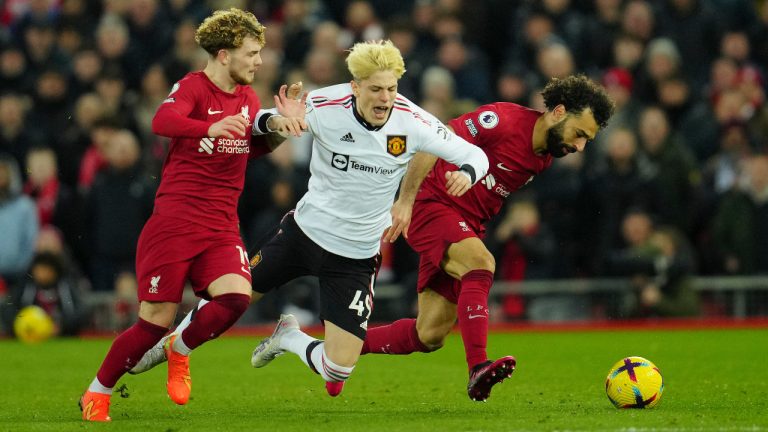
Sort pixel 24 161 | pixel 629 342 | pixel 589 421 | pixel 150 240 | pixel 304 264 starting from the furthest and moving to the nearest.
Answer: pixel 24 161 → pixel 629 342 → pixel 304 264 → pixel 150 240 → pixel 589 421

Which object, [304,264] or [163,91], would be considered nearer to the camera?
[304,264]

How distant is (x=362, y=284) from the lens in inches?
335

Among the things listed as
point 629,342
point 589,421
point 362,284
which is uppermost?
point 362,284

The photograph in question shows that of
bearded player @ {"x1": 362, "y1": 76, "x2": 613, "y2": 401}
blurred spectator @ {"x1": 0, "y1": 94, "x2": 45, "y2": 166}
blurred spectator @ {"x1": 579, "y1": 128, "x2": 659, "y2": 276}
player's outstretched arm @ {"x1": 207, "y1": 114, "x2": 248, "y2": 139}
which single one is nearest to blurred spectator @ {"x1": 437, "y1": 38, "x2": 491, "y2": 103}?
blurred spectator @ {"x1": 579, "y1": 128, "x2": 659, "y2": 276}

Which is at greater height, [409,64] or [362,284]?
[409,64]

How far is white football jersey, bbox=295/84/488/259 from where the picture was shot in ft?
27.0

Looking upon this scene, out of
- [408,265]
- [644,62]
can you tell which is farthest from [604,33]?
[408,265]

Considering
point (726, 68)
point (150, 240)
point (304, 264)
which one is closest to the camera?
point (150, 240)

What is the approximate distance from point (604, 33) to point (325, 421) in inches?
369

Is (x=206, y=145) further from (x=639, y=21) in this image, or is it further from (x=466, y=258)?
(x=639, y=21)

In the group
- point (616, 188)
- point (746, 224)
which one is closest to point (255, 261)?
point (616, 188)

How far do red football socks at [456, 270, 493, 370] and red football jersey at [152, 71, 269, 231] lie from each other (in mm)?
1563

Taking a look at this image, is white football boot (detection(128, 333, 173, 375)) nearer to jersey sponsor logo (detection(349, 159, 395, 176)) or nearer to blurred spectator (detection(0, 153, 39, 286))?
jersey sponsor logo (detection(349, 159, 395, 176))

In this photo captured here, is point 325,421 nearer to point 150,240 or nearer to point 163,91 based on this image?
point 150,240
